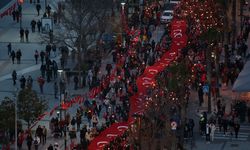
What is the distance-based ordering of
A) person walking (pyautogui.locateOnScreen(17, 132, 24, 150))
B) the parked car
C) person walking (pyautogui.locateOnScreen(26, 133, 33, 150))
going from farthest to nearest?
the parked car
person walking (pyautogui.locateOnScreen(17, 132, 24, 150))
person walking (pyautogui.locateOnScreen(26, 133, 33, 150))

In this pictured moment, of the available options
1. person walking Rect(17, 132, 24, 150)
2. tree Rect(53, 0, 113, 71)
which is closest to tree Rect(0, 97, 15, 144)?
person walking Rect(17, 132, 24, 150)

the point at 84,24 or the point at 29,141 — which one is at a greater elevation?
the point at 84,24

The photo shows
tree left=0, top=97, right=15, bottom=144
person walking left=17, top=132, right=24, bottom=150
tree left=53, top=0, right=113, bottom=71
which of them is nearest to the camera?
tree left=0, top=97, right=15, bottom=144

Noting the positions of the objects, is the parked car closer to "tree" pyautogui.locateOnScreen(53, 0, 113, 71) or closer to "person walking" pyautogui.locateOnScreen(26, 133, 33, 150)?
"tree" pyautogui.locateOnScreen(53, 0, 113, 71)

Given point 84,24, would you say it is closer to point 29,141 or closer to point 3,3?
point 3,3

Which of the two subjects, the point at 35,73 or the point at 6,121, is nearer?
the point at 6,121

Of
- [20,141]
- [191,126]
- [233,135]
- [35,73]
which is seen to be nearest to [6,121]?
[20,141]
